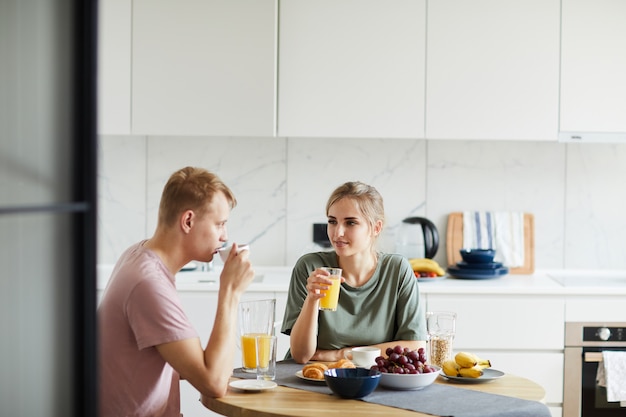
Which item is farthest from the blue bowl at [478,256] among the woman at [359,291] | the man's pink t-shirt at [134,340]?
the man's pink t-shirt at [134,340]

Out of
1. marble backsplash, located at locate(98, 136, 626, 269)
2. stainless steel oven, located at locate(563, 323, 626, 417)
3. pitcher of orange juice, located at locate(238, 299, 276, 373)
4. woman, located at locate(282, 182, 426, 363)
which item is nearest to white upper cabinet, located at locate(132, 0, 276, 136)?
marble backsplash, located at locate(98, 136, 626, 269)

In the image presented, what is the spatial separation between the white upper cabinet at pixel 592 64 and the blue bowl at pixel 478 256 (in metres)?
0.66

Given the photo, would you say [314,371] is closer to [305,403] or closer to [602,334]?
[305,403]

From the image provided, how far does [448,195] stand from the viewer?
14.9ft

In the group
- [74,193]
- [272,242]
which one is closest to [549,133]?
[272,242]

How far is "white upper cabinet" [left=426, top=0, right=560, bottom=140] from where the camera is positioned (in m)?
4.09

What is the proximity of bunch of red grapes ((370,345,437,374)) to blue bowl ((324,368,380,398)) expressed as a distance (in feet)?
0.28

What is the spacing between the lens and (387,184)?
451cm

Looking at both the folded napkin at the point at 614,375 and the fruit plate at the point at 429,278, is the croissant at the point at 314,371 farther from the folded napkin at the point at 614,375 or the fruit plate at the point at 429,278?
the folded napkin at the point at 614,375

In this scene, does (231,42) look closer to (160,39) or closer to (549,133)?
(160,39)

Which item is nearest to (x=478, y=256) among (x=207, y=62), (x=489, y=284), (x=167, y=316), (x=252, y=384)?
(x=489, y=284)

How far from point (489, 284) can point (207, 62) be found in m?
1.61

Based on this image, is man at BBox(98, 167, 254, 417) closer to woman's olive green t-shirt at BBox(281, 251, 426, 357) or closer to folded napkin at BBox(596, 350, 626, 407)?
woman's olive green t-shirt at BBox(281, 251, 426, 357)

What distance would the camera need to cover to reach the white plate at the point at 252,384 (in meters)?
2.31
